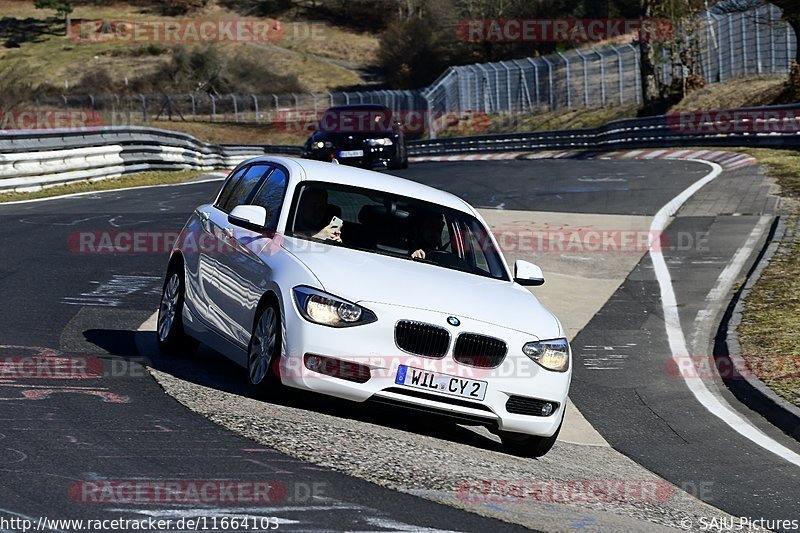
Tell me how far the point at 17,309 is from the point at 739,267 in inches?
373

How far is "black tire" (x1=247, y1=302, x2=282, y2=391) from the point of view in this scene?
308 inches

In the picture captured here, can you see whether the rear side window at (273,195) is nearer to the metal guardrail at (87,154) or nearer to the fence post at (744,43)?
the metal guardrail at (87,154)

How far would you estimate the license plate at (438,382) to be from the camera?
7625mm

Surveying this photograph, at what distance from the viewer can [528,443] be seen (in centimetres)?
812

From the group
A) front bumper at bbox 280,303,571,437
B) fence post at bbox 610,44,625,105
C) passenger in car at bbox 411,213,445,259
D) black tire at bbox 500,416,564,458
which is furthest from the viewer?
fence post at bbox 610,44,625,105

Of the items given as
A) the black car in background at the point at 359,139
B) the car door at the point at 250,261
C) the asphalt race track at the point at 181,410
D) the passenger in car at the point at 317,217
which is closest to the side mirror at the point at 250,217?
the car door at the point at 250,261

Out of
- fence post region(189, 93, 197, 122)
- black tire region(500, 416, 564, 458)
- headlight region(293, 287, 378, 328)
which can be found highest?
headlight region(293, 287, 378, 328)

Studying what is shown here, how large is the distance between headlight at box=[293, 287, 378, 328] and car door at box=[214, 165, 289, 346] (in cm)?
56

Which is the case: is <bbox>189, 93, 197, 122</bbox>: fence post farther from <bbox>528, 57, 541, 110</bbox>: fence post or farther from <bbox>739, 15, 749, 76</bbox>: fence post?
<bbox>739, 15, 749, 76</bbox>: fence post

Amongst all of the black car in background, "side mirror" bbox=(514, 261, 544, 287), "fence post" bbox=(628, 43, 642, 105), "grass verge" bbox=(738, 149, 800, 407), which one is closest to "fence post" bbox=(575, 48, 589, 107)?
"fence post" bbox=(628, 43, 642, 105)

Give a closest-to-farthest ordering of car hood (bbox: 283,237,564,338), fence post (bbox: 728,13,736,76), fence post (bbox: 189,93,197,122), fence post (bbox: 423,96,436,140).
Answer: car hood (bbox: 283,237,564,338)
fence post (bbox: 728,13,736,76)
fence post (bbox: 423,96,436,140)
fence post (bbox: 189,93,197,122)

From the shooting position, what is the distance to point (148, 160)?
1237 inches

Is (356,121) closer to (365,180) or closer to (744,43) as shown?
(365,180)

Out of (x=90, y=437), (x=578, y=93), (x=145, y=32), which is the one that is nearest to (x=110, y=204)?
(x=90, y=437)
